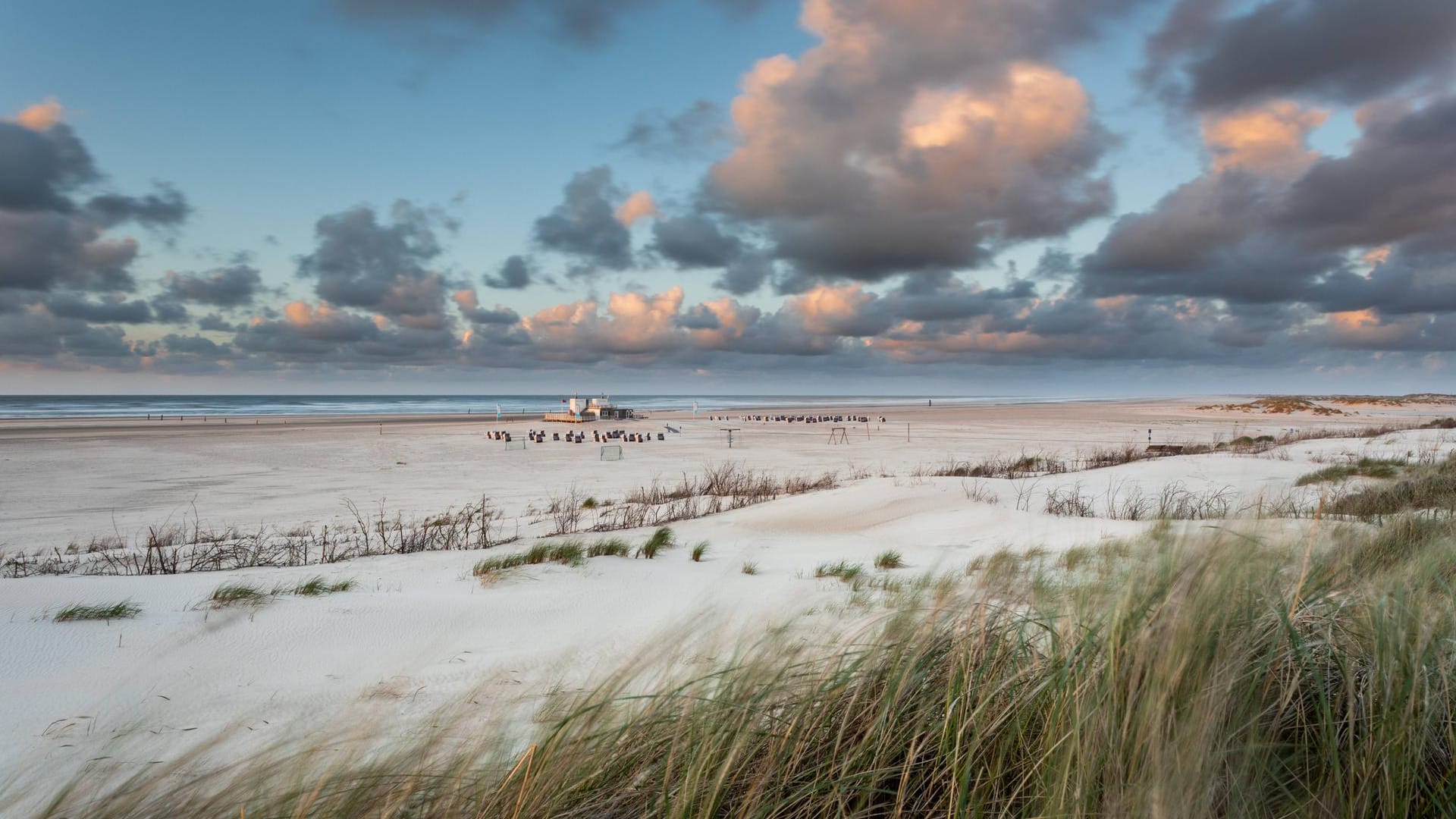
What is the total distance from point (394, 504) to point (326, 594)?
10.3 m

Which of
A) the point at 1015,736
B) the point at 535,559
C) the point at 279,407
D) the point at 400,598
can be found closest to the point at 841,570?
the point at 535,559

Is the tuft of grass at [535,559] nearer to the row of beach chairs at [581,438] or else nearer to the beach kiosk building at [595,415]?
the row of beach chairs at [581,438]

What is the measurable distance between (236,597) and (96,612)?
0.67 m

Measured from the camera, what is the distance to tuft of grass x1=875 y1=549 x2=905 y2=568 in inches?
259

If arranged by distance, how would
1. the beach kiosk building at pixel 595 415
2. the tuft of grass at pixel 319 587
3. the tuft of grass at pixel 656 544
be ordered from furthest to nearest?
the beach kiosk building at pixel 595 415
the tuft of grass at pixel 656 544
the tuft of grass at pixel 319 587

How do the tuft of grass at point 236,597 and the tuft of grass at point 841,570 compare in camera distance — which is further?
the tuft of grass at point 841,570

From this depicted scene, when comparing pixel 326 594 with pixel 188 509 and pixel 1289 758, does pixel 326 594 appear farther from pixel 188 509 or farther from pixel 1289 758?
pixel 188 509

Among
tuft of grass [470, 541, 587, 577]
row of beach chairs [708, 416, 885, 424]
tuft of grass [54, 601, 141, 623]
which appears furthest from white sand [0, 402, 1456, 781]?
row of beach chairs [708, 416, 885, 424]

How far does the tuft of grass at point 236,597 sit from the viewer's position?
14.0 ft

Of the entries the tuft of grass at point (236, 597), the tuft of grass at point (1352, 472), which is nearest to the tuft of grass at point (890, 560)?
the tuft of grass at point (236, 597)

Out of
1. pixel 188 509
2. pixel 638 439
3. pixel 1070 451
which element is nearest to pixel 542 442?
pixel 638 439

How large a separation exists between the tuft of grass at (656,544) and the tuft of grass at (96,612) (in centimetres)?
383

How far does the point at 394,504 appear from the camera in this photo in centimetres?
1430

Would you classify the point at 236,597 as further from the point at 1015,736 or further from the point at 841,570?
the point at 1015,736
